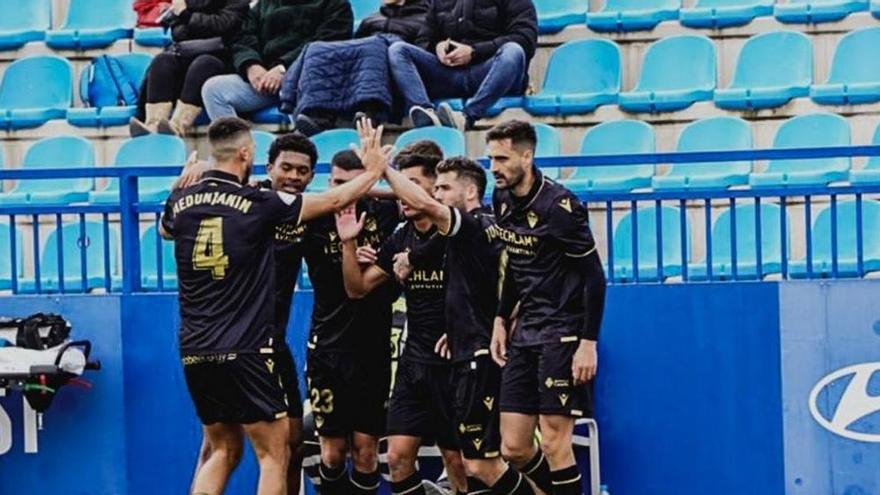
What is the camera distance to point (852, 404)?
41.1 ft

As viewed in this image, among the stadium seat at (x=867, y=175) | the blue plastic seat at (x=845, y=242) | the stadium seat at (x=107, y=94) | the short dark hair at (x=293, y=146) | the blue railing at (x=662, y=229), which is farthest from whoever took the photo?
the stadium seat at (x=107, y=94)

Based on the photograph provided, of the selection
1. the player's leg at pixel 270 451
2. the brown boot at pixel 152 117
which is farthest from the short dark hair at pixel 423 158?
the brown boot at pixel 152 117

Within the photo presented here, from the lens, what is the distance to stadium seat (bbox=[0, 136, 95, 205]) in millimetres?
15711

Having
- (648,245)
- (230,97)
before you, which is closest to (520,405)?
(648,245)

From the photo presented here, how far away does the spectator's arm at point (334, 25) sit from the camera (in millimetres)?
15508

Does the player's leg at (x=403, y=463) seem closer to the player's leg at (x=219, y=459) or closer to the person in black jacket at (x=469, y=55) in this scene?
the player's leg at (x=219, y=459)

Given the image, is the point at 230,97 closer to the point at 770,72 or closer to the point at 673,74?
the point at 673,74

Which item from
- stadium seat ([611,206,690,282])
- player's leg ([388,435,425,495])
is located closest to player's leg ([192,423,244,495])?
player's leg ([388,435,425,495])

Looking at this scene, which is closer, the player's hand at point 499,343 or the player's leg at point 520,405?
the player's leg at point 520,405

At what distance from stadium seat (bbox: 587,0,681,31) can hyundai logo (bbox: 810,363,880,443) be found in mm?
4019

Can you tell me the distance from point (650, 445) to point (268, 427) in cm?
259

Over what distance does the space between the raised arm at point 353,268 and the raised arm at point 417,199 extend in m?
0.49

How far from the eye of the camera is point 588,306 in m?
Answer: 11.3

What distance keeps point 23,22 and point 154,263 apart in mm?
3858
